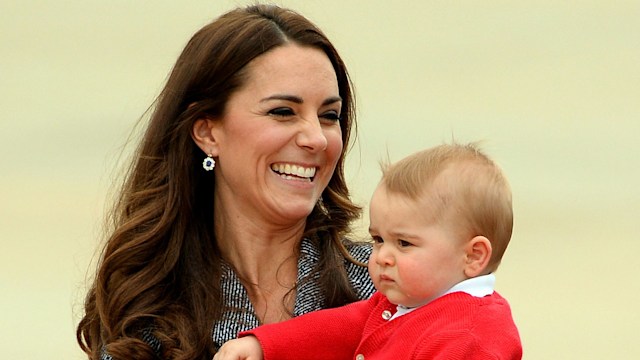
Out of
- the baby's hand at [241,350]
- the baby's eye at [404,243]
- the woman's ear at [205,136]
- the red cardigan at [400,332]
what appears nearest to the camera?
the red cardigan at [400,332]

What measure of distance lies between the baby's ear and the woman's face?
38.3 inches

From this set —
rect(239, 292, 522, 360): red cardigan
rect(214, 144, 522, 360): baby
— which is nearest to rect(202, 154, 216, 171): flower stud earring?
rect(239, 292, 522, 360): red cardigan

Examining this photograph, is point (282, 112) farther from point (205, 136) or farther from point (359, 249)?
point (359, 249)

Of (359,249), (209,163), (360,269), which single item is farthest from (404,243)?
(209,163)

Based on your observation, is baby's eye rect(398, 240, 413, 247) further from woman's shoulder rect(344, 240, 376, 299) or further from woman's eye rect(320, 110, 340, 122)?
woman's eye rect(320, 110, 340, 122)

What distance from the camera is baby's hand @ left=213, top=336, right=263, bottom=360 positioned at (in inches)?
188

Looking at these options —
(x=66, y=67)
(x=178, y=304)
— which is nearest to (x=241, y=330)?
(x=178, y=304)

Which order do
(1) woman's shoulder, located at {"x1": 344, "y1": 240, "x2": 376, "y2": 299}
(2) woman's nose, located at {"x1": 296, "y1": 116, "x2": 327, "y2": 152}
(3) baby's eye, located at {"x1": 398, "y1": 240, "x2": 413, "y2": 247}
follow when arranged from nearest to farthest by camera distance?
(3) baby's eye, located at {"x1": 398, "y1": 240, "x2": 413, "y2": 247}
(2) woman's nose, located at {"x1": 296, "y1": 116, "x2": 327, "y2": 152}
(1) woman's shoulder, located at {"x1": 344, "y1": 240, "x2": 376, "y2": 299}

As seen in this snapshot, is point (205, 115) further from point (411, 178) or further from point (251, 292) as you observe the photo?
point (411, 178)

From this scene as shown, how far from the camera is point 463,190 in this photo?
4.45 m

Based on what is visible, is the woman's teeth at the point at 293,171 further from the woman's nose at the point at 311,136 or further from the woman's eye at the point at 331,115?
the woman's eye at the point at 331,115

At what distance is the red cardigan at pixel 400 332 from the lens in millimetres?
4379

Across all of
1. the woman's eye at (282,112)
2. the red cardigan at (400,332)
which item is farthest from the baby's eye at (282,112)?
the red cardigan at (400,332)

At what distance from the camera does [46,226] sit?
44.3 feet
